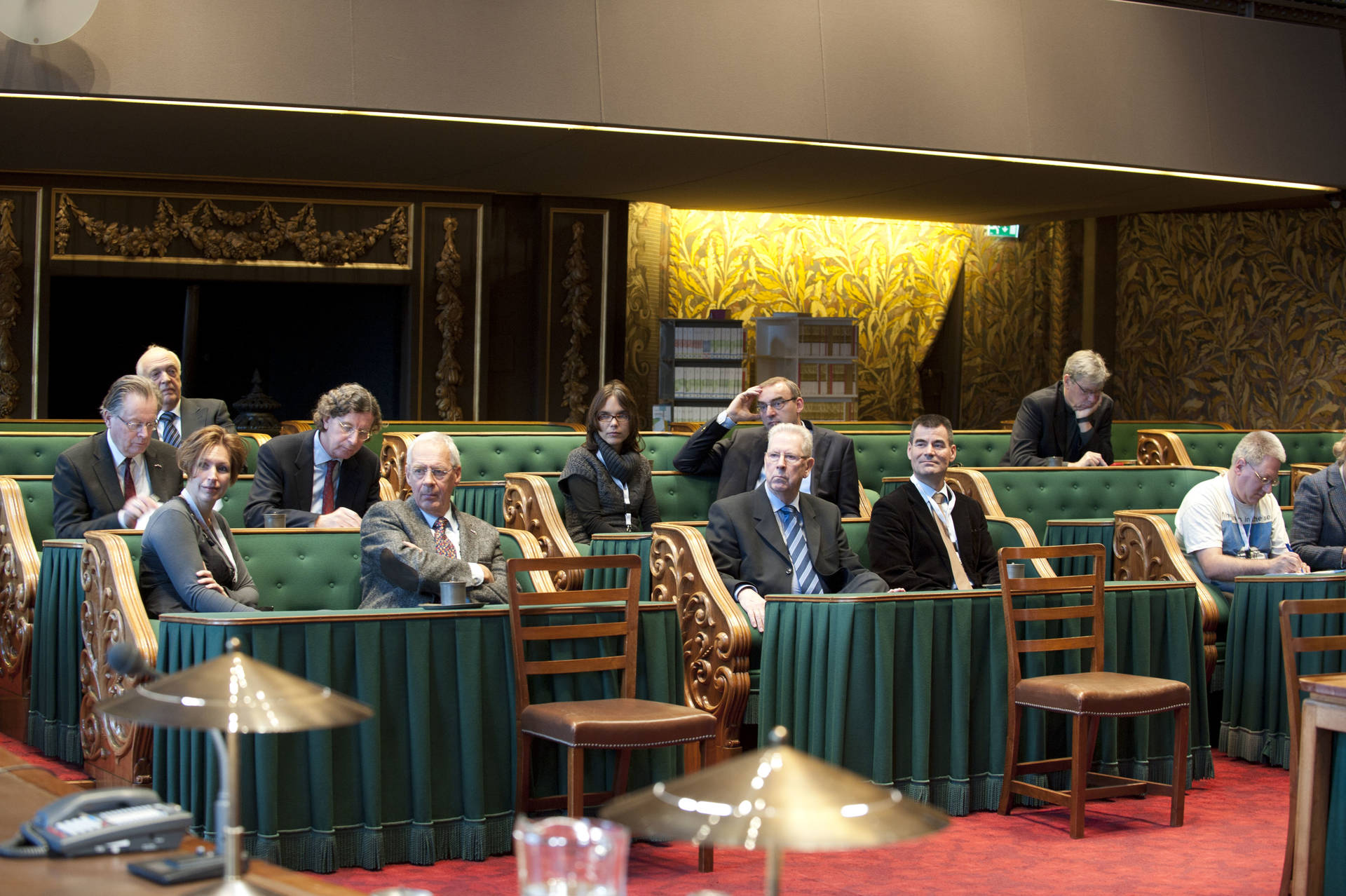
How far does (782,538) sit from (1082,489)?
8.79ft

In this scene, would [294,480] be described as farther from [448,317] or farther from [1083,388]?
[448,317]

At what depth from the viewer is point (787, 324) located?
12023 mm

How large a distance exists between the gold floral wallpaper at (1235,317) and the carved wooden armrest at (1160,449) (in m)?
3.36

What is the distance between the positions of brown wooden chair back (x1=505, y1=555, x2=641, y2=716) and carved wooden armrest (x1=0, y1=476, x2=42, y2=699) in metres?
2.13

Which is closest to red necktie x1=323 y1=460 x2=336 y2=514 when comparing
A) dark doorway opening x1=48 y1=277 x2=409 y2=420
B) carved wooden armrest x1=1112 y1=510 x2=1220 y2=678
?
carved wooden armrest x1=1112 y1=510 x2=1220 y2=678

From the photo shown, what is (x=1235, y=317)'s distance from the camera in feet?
40.1

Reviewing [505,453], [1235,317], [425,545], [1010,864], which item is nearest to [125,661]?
[425,545]

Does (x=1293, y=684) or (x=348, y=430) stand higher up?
(x=348, y=430)

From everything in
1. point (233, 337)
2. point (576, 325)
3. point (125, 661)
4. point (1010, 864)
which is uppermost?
point (576, 325)

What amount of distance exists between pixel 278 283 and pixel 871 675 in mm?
8193

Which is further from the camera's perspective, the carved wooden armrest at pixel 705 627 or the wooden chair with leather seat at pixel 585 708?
the carved wooden armrest at pixel 705 627

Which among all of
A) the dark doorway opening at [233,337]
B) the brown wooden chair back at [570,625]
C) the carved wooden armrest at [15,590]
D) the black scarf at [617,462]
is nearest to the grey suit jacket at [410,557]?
the brown wooden chair back at [570,625]

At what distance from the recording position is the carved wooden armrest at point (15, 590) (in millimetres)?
5297

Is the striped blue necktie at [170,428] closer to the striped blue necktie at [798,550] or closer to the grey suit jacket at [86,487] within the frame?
the grey suit jacket at [86,487]
